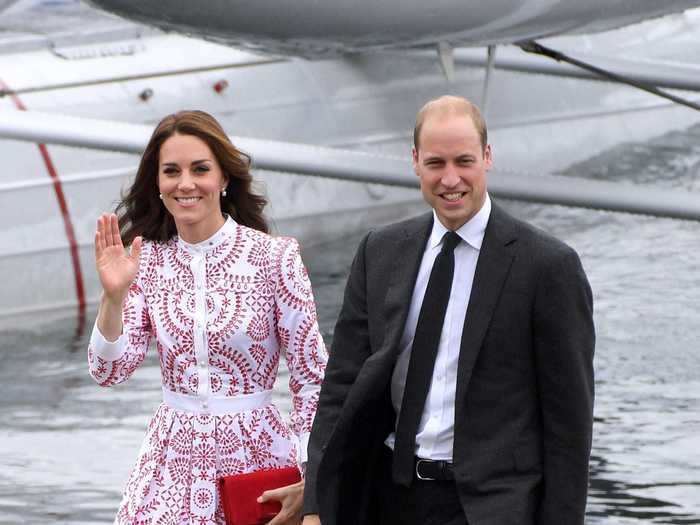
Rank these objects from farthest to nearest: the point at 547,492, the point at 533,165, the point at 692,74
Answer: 1. the point at 533,165
2. the point at 692,74
3. the point at 547,492

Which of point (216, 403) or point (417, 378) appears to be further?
point (216, 403)

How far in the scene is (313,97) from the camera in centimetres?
1316

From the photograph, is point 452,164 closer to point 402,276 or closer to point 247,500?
point 402,276

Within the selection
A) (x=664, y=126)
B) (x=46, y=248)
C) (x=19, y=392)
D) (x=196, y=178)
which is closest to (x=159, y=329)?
(x=196, y=178)

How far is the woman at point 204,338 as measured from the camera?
404 cm

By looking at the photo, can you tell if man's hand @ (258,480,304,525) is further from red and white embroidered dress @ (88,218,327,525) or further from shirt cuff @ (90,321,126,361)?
shirt cuff @ (90,321,126,361)

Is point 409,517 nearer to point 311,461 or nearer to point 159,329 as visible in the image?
point 311,461

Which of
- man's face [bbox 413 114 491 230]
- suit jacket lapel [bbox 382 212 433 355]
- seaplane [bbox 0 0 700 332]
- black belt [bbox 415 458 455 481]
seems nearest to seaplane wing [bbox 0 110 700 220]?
seaplane [bbox 0 0 700 332]

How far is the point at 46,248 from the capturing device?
453 inches

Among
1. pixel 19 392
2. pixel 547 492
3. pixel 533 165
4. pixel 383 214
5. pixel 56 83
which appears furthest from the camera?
pixel 533 165

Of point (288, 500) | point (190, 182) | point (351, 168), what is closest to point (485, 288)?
point (288, 500)

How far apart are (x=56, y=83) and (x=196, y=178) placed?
8538 mm

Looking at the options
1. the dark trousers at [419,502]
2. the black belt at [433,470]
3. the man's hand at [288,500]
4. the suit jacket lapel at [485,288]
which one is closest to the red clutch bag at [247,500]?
the man's hand at [288,500]

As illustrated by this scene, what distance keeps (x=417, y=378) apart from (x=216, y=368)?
0.65 meters
